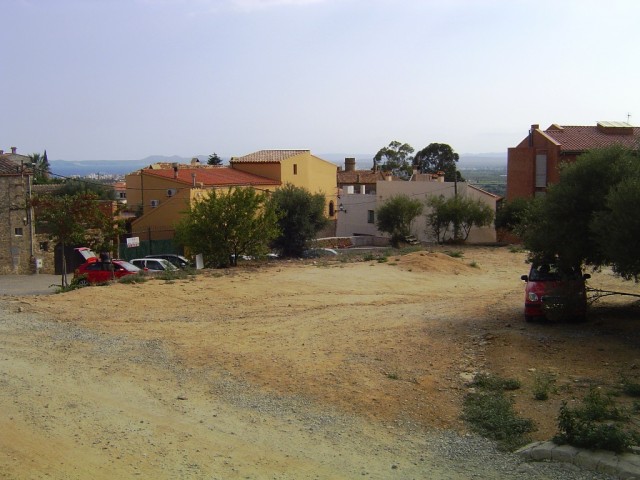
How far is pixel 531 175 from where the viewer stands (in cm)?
5753

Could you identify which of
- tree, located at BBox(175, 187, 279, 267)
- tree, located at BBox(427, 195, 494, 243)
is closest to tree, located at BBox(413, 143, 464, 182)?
tree, located at BBox(427, 195, 494, 243)

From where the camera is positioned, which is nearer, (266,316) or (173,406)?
(173,406)

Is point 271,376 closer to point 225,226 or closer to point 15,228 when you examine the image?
point 225,226

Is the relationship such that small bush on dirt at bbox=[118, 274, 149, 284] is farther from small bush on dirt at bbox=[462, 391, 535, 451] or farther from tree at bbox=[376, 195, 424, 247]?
tree at bbox=[376, 195, 424, 247]

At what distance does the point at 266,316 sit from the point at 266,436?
34.4 ft

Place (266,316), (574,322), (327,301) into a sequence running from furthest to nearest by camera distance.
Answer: (327,301), (266,316), (574,322)

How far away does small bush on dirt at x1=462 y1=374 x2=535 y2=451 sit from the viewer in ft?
33.6

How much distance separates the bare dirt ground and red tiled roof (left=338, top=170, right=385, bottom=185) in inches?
2480

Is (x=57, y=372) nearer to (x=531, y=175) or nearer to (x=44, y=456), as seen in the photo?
(x=44, y=456)

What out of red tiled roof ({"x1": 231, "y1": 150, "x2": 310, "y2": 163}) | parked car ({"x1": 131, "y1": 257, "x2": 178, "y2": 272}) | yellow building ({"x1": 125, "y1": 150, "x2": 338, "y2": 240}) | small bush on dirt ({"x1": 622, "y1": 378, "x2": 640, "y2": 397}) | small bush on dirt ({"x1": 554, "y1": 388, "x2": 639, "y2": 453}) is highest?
red tiled roof ({"x1": 231, "y1": 150, "x2": 310, "y2": 163})

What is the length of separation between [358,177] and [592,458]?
268ft

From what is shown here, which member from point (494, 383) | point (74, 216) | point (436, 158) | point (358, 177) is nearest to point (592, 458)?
point (494, 383)

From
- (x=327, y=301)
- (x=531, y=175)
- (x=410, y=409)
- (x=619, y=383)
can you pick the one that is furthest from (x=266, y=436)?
(x=531, y=175)

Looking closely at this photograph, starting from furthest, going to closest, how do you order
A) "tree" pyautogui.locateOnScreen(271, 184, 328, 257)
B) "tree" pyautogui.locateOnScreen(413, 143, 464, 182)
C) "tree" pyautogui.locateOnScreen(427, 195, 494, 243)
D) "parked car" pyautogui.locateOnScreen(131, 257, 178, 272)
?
1. "tree" pyautogui.locateOnScreen(413, 143, 464, 182)
2. "tree" pyautogui.locateOnScreen(427, 195, 494, 243)
3. "tree" pyautogui.locateOnScreen(271, 184, 328, 257)
4. "parked car" pyautogui.locateOnScreen(131, 257, 178, 272)
